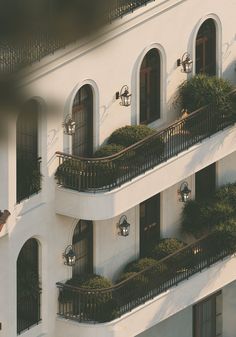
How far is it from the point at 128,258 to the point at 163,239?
96 centimetres

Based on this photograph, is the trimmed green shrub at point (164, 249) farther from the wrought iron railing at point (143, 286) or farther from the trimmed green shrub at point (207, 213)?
the trimmed green shrub at point (207, 213)

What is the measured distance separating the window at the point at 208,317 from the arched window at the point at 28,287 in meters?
6.21

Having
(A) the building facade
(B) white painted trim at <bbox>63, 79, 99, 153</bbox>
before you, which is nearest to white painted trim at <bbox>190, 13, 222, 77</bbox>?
(A) the building facade

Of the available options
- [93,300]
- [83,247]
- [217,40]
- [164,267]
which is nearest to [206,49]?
[217,40]

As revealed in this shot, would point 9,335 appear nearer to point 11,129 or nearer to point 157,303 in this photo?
point 157,303

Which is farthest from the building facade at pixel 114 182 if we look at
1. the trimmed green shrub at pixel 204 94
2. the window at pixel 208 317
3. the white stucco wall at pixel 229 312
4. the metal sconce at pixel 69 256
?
the white stucco wall at pixel 229 312

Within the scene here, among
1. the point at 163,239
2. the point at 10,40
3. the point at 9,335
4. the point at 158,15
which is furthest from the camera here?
the point at 163,239

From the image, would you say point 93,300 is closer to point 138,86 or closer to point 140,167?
point 140,167

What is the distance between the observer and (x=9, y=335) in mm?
21438

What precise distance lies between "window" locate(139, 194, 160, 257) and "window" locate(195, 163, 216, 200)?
4.88 ft

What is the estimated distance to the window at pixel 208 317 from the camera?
27719 mm

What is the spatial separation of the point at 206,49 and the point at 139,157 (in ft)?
12.7

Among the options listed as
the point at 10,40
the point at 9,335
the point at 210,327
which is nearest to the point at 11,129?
the point at 10,40

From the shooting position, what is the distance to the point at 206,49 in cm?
2520
